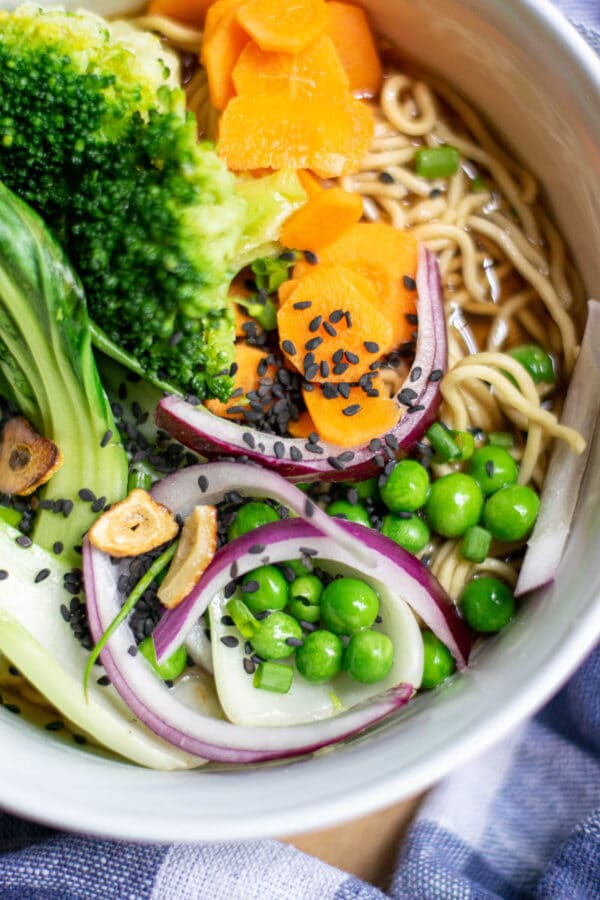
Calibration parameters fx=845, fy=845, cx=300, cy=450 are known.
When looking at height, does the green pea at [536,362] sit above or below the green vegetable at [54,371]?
above

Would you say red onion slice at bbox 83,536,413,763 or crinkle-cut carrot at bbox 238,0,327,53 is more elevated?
crinkle-cut carrot at bbox 238,0,327,53

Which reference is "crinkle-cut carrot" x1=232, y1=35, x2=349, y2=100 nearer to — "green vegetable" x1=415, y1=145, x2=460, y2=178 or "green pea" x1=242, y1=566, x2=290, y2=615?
"green vegetable" x1=415, y1=145, x2=460, y2=178

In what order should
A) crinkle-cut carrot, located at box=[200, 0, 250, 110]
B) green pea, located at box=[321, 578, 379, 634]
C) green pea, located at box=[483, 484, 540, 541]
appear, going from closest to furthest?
green pea, located at box=[321, 578, 379, 634], green pea, located at box=[483, 484, 540, 541], crinkle-cut carrot, located at box=[200, 0, 250, 110]

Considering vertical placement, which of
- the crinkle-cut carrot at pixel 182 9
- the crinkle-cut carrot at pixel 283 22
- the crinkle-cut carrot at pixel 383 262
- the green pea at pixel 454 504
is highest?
the crinkle-cut carrot at pixel 283 22

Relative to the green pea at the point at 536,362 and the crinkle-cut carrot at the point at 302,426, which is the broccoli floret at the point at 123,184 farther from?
the green pea at the point at 536,362

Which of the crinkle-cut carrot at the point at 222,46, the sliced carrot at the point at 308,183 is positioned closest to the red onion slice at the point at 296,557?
the sliced carrot at the point at 308,183

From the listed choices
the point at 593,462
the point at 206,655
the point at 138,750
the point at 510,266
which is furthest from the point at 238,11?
the point at 138,750

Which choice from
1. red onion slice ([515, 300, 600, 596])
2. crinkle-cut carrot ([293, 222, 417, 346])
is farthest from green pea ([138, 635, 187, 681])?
crinkle-cut carrot ([293, 222, 417, 346])
